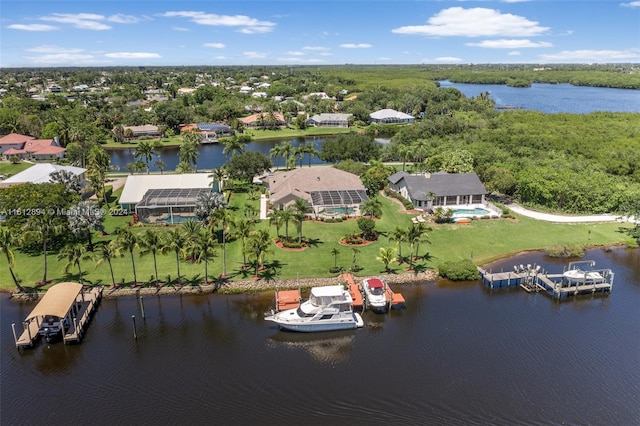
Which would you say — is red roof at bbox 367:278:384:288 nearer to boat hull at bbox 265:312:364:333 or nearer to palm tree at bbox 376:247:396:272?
palm tree at bbox 376:247:396:272

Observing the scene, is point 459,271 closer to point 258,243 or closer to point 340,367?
point 340,367

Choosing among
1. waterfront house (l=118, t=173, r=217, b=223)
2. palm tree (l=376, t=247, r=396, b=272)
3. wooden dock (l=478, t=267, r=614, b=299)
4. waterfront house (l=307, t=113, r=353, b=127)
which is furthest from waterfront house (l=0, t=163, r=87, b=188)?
waterfront house (l=307, t=113, r=353, b=127)

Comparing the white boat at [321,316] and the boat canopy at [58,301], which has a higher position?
the boat canopy at [58,301]

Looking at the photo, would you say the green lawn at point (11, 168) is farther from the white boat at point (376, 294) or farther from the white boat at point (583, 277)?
the white boat at point (583, 277)

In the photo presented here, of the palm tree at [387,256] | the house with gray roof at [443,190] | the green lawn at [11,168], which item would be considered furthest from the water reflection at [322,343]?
the green lawn at [11,168]

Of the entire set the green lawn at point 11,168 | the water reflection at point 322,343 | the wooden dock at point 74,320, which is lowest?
the water reflection at point 322,343

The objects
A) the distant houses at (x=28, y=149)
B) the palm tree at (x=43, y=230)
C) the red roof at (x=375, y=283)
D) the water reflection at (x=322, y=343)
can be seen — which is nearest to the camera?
the water reflection at (x=322, y=343)
